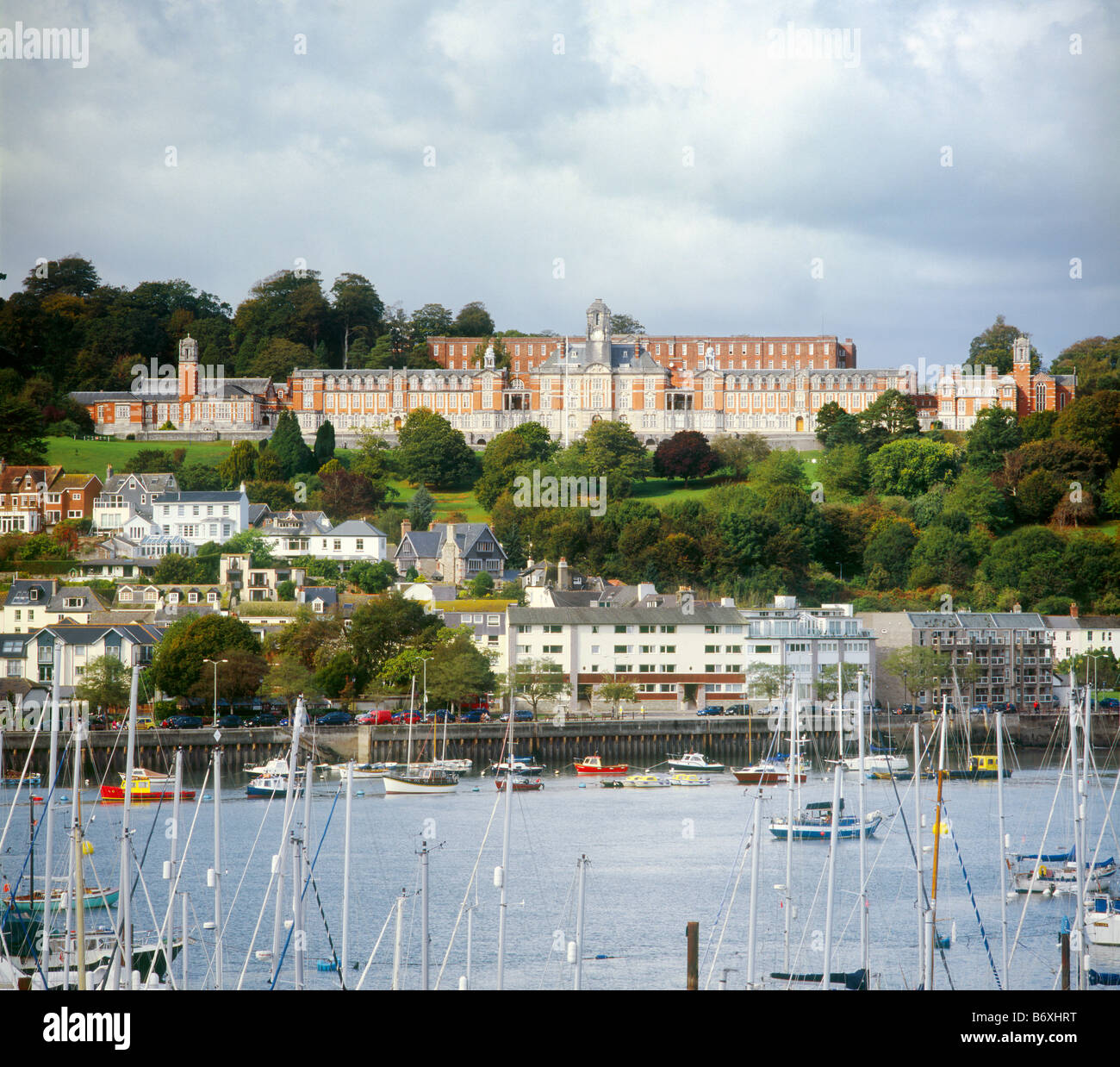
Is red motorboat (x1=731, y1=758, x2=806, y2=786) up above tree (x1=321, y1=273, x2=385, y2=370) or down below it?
below

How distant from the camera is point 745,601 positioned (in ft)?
157

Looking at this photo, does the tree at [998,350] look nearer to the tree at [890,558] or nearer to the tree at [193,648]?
the tree at [890,558]

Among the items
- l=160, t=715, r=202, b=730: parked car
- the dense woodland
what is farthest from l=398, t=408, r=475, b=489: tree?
l=160, t=715, r=202, b=730: parked car

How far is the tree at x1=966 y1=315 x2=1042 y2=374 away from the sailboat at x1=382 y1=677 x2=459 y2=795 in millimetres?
47638

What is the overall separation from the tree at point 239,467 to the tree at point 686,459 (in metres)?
16.4

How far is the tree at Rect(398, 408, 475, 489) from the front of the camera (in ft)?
206

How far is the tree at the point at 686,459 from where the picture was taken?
206 ft

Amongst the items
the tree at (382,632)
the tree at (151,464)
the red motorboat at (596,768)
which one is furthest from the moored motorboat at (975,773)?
the tree at (151,464)

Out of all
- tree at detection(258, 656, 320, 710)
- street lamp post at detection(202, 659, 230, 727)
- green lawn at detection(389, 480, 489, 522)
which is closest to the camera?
street lamp post at detection(202, 659, 230, 727)

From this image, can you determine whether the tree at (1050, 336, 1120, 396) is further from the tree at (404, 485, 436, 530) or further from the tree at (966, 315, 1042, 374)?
the tree at (404, 485, 436, 530)

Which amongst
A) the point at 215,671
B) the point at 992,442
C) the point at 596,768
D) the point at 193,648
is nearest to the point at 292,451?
the point at 992,442

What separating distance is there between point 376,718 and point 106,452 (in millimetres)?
35499
